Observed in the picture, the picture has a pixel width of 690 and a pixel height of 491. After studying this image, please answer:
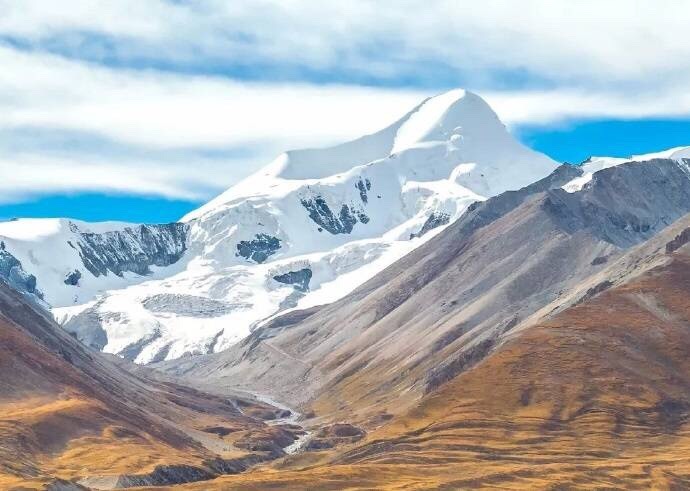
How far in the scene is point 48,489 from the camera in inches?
7347

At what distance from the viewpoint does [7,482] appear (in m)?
189

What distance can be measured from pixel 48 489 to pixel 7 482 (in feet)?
22.7
